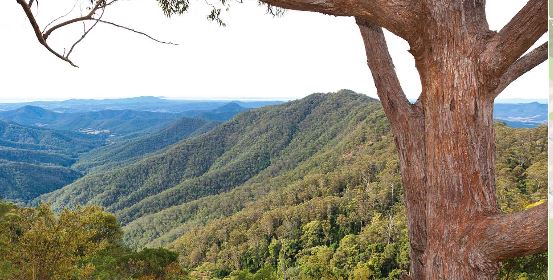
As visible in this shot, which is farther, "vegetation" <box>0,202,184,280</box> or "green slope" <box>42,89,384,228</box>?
"green slope" <box>42,89,384,228</box>

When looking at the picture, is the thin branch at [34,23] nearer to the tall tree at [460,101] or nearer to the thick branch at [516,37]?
the tall tree at [460,101]

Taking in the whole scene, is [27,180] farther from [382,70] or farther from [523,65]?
[523,65]

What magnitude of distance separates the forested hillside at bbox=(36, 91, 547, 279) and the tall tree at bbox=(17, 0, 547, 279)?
455 centimetres

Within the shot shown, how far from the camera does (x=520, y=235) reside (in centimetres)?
159

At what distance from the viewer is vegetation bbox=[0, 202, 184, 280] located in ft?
37.0

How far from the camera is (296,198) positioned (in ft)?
202

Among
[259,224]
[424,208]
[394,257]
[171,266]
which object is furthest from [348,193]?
[424,208]

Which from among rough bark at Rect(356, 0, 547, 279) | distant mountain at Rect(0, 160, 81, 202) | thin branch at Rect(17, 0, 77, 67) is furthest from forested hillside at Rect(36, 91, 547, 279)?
distant mountain at Rect(0, 160, 81, 202)

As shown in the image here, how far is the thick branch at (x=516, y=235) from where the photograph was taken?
1.54 m

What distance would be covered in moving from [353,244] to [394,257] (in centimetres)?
494

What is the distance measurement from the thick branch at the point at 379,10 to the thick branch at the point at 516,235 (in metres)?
0.83

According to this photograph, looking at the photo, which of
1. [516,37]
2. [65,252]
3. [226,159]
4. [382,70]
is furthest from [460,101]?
[226,159]

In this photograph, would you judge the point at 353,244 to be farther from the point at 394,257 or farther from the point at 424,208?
the point at 424,208

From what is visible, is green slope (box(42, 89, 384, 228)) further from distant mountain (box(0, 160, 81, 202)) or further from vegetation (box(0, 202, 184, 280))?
vegetation (box(0, 202, 184, 280))
